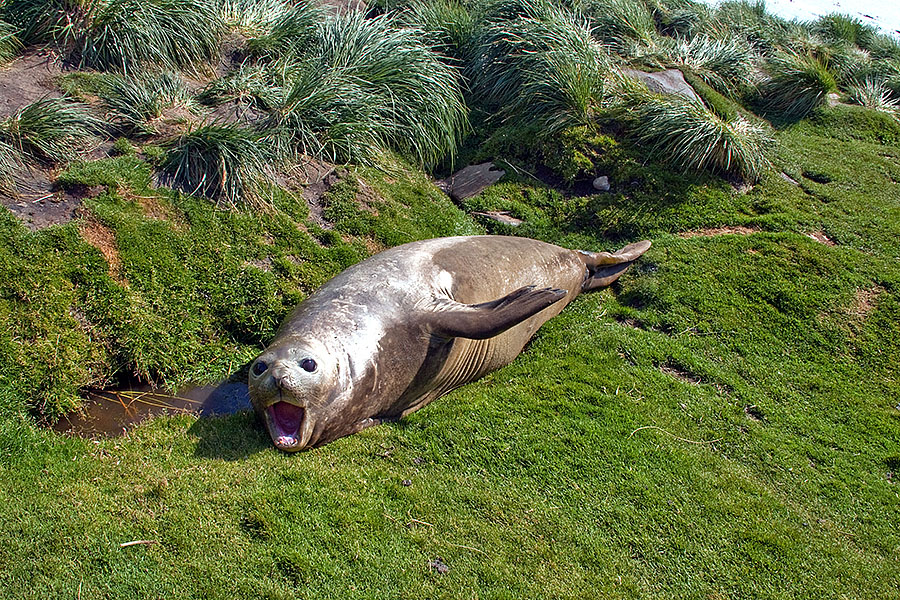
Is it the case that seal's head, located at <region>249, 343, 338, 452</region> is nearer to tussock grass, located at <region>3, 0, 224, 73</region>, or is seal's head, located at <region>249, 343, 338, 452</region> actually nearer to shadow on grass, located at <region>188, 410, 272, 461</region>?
shadow on grass, located at <region>188, 410, 272, 461</region>

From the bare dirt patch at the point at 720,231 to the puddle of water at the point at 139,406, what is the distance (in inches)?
223

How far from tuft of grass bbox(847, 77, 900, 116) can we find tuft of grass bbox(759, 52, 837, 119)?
1024 millimetres

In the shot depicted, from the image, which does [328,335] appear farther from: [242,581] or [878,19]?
[878,19]

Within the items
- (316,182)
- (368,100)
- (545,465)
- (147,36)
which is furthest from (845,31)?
(545,465)

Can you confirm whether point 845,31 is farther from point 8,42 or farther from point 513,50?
point 8,42

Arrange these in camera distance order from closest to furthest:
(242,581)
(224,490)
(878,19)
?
(242,581), (224,490), (878,19)

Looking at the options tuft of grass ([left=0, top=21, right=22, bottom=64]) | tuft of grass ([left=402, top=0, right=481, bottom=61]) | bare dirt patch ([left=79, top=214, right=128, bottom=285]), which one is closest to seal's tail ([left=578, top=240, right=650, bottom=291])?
tuft of grass ([left=402, top=0, right=481, bottom=61])

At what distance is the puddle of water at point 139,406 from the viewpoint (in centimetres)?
534

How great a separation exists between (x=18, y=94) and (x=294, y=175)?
290 cm

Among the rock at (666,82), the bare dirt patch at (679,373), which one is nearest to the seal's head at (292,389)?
the bare dirt patch at (679,373)

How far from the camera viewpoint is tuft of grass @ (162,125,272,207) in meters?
7.17

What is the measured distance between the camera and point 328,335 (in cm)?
520

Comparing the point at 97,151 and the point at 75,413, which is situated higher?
the point at 97,151

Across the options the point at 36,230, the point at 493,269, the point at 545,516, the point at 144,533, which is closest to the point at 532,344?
the point at 493,269
